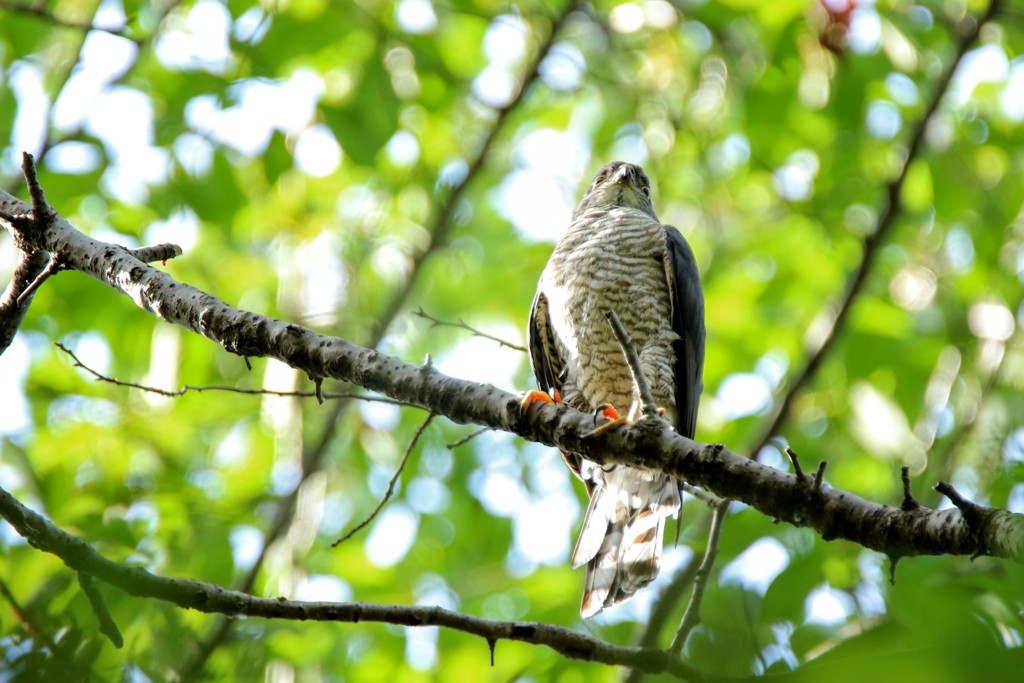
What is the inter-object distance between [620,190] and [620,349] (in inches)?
62.1

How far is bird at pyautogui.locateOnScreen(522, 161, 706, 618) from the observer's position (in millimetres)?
3797

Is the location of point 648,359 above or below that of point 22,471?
above

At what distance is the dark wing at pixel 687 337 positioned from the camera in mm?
4117

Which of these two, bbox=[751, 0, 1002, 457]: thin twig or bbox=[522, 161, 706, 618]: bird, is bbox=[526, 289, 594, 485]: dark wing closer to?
bbox=[522, 161, 706, 618]: bird

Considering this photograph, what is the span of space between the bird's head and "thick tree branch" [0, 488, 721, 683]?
3442 millimetres

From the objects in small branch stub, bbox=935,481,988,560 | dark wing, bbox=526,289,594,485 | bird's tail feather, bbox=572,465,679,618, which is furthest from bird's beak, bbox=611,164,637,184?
small branch stub, bbox=935,481,988,560

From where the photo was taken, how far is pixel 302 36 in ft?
14.4

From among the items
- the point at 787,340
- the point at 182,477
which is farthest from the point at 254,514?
the point at 787,340

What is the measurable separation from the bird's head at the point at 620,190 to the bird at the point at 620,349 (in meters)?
0.64

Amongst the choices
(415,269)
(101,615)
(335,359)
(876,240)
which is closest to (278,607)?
(101,615)

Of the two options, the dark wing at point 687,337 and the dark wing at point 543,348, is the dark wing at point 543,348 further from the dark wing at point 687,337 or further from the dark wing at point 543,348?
the dark wing at point 687,337

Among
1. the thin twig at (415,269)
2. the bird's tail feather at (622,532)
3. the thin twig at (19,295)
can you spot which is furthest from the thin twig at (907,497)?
the thin twig at (415,269)

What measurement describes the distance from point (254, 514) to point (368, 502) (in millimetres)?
1304

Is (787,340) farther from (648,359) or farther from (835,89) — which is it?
(648,359)
